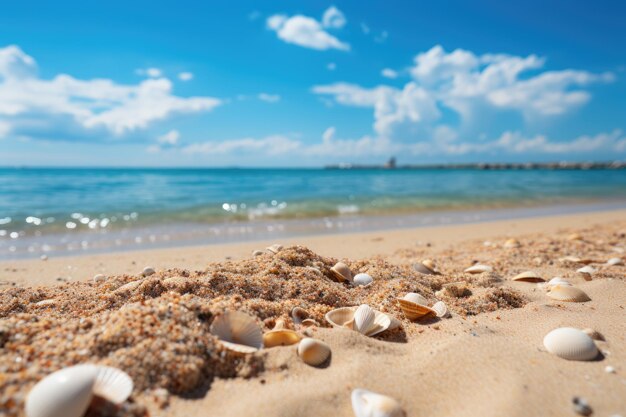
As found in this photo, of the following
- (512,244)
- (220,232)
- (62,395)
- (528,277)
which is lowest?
→ (220,232)

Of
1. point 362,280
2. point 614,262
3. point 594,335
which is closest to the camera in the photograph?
point 594,335

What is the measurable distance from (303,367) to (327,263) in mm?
1900

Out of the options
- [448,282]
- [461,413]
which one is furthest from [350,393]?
[448,282]

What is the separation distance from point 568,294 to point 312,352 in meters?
2.58

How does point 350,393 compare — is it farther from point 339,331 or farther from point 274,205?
point 274,205

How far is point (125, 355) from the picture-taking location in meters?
1.87

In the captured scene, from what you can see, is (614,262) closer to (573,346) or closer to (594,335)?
(594,335)

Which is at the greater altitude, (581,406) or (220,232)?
(581,406)

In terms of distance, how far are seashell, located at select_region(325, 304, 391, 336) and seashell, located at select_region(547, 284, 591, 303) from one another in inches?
73.2

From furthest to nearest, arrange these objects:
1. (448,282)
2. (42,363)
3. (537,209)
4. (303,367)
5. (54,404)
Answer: (537,209)
(448,282)
(303,367)
(42,363)
(54,404)

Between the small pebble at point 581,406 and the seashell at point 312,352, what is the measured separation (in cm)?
122

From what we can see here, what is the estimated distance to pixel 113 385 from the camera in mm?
1683

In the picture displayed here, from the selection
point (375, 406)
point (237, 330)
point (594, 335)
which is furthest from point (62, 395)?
point (594, 335)

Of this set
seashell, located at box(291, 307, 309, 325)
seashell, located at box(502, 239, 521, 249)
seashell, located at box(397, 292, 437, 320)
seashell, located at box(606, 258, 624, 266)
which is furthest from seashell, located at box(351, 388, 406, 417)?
seashell, located at box(502, 239, 521, 249)
